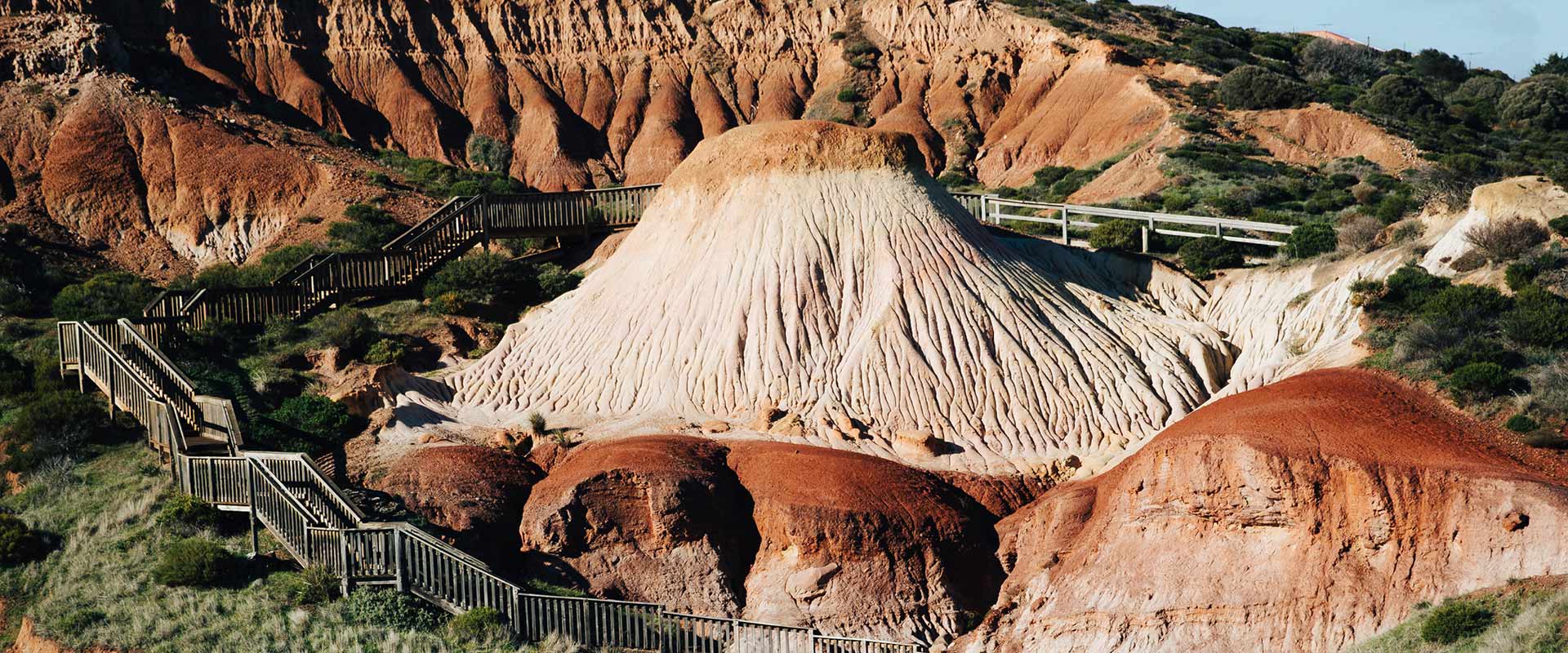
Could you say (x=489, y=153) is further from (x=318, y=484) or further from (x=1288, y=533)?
(x=1288, y=533)

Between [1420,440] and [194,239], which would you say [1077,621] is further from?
[194,239]

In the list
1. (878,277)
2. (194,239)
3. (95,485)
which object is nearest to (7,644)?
(95,485)

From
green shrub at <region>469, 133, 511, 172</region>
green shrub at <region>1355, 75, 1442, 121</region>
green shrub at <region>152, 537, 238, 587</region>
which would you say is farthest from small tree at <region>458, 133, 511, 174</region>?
green shrub at <region>152, 537, 238, 587</region>

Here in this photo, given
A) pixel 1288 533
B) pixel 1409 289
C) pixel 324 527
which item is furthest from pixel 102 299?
pixel 1409 289

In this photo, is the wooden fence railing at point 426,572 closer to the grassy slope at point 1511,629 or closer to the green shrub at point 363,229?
the grassy slope at point 1511,629

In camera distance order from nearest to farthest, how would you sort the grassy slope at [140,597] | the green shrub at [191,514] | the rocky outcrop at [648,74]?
the grassy slope at [140,597] → the green shrub at [191,514] → the rocky outcrop at [648,74]

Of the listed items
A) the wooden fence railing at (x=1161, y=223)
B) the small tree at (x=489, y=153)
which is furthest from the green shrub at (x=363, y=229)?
the small tree at (x=489, y=153)
